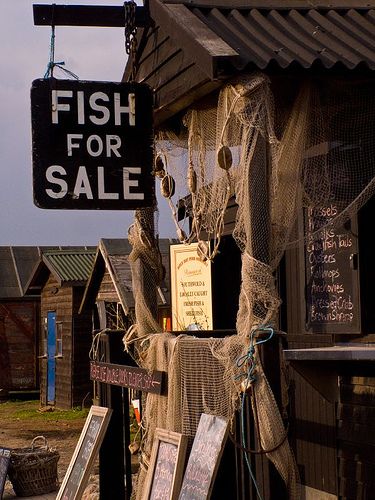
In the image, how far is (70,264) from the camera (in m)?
24.9

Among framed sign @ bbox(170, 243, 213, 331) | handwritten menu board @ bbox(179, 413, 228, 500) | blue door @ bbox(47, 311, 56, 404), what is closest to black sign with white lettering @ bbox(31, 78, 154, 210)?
handwritten menu board @ bbox(179, 413, 228, 500)

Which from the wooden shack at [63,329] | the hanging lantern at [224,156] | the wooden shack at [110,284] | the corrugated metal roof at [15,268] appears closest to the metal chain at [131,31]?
the hanging lantern at [224,156]

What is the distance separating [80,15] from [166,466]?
3.28 m

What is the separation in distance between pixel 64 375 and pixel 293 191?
18847mm

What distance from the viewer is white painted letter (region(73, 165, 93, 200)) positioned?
663cm

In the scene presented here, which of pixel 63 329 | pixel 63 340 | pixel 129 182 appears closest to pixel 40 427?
pixel 63 340

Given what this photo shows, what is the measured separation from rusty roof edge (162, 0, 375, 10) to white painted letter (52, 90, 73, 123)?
94 cm

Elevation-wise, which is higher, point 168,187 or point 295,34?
point 295,34

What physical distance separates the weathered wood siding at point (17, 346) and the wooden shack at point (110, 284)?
5834mm

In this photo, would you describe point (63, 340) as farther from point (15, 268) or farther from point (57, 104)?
point (57, 104)

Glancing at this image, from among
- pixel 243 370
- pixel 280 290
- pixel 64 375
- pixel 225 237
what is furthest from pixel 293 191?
pixel 64 375

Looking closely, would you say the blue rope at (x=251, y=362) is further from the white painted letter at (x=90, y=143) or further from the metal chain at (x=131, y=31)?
the metal chain at (x=131, y=31)

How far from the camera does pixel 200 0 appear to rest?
21.2 feet

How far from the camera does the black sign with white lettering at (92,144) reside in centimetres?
655
